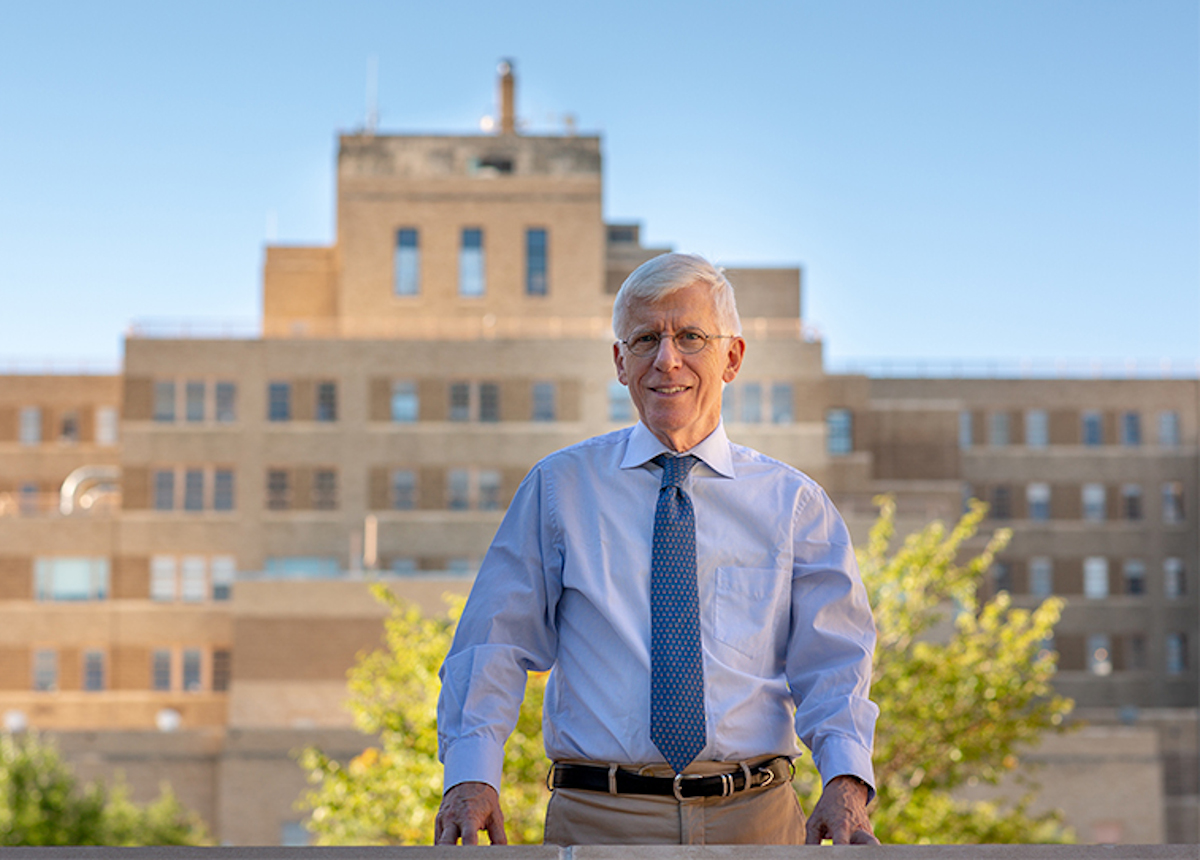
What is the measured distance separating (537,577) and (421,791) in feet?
49.1

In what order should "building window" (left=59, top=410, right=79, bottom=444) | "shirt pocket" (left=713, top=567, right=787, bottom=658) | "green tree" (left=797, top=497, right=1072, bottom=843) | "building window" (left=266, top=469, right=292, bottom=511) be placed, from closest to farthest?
"shirt pocket" (left=713, top=567, right=787, bottom=658)
"green tree" (left=797, top=497, right=1072, bottom=843)
"building window" (left=266, top=469, right=292, bottom=511)
"building window" (left=59, top=410, right=79, bottom=444)

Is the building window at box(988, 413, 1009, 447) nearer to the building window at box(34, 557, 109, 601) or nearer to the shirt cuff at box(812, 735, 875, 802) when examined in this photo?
the building window at box(34, 557, 109, 601)

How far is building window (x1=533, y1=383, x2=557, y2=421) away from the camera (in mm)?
50469

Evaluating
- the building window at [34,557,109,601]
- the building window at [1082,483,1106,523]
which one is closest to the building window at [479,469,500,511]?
the building window at [34,557,109,601]

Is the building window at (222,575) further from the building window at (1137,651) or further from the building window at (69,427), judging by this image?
the building window at (1137,651)

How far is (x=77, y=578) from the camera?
50375mm

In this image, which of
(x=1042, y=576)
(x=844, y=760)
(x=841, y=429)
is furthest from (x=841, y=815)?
(x=1042, y=576)

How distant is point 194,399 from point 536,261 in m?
14.7

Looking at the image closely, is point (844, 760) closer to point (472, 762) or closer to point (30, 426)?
point (472, 762)

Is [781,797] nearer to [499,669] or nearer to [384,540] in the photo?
[499,669]

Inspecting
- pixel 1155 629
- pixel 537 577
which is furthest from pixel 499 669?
pixel 1155 629

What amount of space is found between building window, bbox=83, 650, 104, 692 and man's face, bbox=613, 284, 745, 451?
49.4m

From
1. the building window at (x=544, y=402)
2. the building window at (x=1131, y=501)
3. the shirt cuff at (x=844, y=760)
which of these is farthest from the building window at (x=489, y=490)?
the shirt cuff at (x=844, y=760)

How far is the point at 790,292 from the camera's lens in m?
62.3
